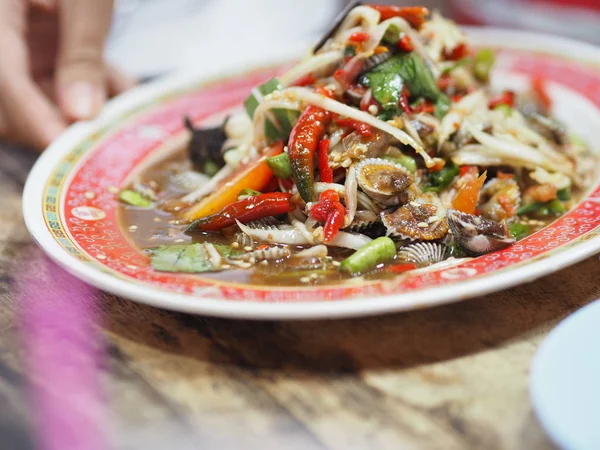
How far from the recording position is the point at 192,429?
1892 millimetres

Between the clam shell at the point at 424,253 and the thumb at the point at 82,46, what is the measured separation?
2566 millimetres

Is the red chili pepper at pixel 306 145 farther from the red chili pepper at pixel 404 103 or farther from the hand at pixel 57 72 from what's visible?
the hand at pixel 57 72

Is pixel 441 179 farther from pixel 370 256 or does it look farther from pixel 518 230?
pixel 370 256

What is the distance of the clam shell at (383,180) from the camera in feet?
9.02

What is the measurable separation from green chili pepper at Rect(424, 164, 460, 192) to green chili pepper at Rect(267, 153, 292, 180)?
683 millimetres

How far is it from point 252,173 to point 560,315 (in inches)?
60.5

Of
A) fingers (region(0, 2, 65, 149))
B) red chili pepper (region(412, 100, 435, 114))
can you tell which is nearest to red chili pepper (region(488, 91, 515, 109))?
red chili pepper (region(412, 100, 435, 114))

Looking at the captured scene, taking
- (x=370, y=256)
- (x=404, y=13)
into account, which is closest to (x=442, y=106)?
(x=404, y=13)

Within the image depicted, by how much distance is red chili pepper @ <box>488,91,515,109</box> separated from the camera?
362 centimetres

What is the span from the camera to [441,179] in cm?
305

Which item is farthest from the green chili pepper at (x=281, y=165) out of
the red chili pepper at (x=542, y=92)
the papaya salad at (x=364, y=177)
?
the red chili pepper at (x=542, y=92)

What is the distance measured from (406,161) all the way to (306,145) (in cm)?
49

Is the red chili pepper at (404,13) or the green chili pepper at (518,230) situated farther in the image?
the red chili pepper at (404,13)

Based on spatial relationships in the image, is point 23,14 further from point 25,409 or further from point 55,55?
point 25,409
